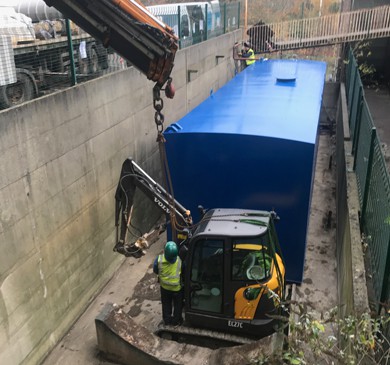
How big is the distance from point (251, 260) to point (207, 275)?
614 millimetres

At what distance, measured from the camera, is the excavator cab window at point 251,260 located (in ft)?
16.1

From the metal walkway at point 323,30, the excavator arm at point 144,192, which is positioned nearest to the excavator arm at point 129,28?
the excavator arm at point 144,192

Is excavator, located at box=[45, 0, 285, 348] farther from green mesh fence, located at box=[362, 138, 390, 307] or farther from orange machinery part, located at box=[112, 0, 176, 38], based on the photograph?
green mesh fence, located at box=[362, 138, 390, 307]

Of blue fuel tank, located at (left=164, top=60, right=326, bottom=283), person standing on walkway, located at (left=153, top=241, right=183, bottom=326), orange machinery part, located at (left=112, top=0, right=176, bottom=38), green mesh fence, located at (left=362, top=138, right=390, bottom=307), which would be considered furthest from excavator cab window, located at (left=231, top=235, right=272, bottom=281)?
orange machinery part, located at (left=112, top=0, right=176, bottom=38)

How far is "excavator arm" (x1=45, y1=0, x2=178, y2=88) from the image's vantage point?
15.5ft

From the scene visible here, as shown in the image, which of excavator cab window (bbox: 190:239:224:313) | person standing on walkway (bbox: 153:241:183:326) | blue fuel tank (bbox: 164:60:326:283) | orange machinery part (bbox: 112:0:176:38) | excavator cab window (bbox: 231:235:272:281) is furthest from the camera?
blue fuel tank (bbox: 164:60:326:283)

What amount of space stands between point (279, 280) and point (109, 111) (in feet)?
13.9

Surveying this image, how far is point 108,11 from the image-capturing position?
186 inches

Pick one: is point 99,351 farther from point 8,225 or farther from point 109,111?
point 109,111

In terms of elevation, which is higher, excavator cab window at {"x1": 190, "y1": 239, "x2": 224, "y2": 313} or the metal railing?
the metal railing

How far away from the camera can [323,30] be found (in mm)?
16609

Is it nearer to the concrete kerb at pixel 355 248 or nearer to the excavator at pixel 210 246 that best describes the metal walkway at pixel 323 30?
the concrete kerb at pixel 355 248

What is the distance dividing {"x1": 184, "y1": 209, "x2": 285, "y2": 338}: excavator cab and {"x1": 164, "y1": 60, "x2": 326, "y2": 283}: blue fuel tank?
4.15 ft

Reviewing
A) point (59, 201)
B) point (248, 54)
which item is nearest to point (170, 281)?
point (59, 201)
